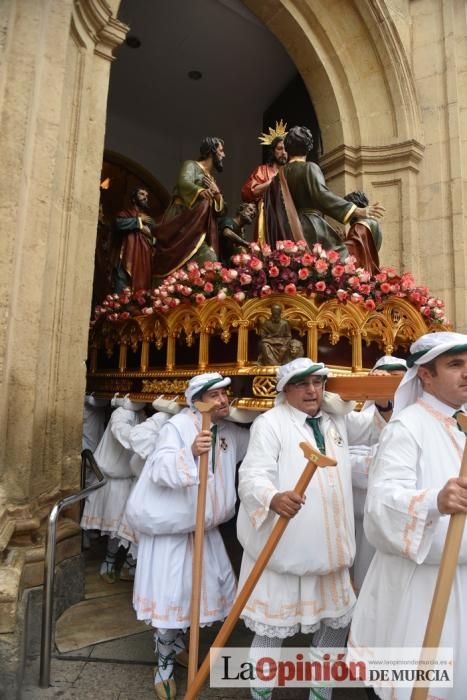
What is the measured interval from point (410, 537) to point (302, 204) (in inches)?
151

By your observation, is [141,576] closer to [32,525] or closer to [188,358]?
[32,525]

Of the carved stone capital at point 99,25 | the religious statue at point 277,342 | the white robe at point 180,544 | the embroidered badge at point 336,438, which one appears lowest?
the white robe at point 180,544

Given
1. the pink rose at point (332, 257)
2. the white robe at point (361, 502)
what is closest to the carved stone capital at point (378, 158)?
the pink rose at point (332, 257)

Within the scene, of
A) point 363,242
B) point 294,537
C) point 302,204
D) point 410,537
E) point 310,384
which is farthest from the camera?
point 363,242

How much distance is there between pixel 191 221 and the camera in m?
5.13

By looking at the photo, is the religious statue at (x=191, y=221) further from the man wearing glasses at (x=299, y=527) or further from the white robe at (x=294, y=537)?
the white robe at (x=294, y=537)

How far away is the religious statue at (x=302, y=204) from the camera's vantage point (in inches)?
185

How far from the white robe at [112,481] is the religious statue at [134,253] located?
5.01 feet

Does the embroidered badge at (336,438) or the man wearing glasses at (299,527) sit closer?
the man wearing glasses at (299,527)

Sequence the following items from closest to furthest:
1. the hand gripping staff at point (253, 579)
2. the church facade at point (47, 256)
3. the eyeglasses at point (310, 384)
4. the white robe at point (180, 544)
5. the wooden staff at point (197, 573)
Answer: the hand gripping staff at point (253, 579)
the wooden staff at point (197, 573)
the eyeglasses at point (310, 384)
the white robe at point (180, 544)
the church facade at point (47, 256)

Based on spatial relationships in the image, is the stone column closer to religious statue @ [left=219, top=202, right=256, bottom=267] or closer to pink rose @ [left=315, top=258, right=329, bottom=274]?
religious statue @ [left=219, top=202, right=256, bottom=267]

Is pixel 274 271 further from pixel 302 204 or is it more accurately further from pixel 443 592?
pixel 443 592

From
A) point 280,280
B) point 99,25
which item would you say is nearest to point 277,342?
point 280,280

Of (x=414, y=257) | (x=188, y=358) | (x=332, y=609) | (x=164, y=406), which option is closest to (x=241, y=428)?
(x=164, y=406)
